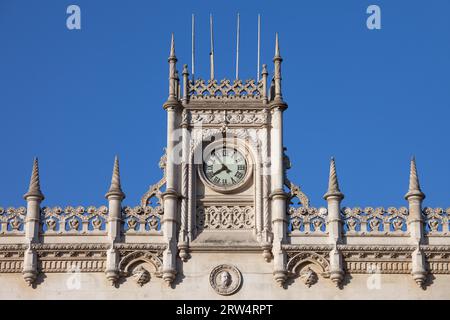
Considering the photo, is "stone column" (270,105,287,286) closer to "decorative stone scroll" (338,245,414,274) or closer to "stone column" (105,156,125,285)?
"decorative stone scroll" (338,245,414,274)

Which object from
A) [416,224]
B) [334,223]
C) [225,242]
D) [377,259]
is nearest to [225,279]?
[225,242]

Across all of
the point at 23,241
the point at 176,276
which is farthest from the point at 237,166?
the point at 23,241

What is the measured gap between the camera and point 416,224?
33.2m

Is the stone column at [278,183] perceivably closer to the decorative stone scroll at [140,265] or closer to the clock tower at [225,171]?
the clock tower at [225,171]

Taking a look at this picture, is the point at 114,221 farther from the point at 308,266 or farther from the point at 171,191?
the point at 308,266

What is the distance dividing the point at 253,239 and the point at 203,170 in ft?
7.71

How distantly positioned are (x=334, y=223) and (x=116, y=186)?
5.73 meters

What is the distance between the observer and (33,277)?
32969 mm

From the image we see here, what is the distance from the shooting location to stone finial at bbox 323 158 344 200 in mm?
33469

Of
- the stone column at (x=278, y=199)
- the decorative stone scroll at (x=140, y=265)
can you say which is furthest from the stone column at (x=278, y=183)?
the decorative stone scroll at (x=140, y=265)

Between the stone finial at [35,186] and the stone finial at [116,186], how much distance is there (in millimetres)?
1782

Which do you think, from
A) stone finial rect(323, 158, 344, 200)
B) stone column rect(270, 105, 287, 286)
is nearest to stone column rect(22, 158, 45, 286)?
stone column rect(270, 105, 287, 286)

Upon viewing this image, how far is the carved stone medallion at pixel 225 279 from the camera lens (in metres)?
32.8
